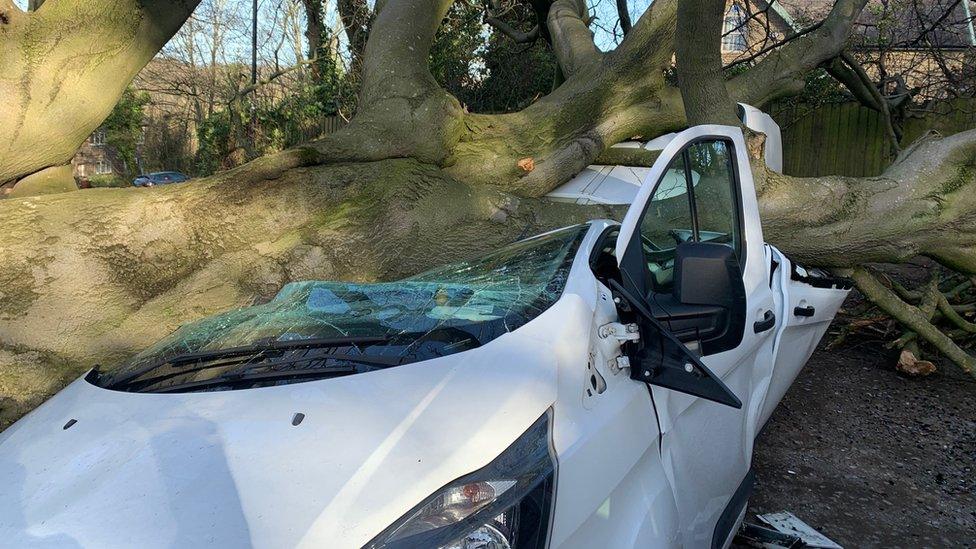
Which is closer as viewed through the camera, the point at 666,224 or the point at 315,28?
the point at 666,224

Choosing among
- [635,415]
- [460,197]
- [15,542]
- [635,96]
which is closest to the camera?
[15,542]

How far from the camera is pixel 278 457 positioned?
61.9 inches

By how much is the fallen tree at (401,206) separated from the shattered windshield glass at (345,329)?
6.01 feet

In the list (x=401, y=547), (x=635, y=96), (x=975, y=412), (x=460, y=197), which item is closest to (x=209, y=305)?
(x=460, y=197)

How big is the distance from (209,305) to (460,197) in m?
1.82

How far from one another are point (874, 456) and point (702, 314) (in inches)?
117

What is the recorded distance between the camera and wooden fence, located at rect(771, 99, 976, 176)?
11.8m

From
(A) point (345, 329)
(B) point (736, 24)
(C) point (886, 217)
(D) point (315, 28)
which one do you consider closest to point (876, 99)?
(B) point (736, 24)

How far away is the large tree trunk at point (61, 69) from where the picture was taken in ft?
14.8

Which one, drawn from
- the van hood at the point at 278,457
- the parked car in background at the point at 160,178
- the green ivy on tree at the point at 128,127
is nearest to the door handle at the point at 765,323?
the van hood at the point at 278,457

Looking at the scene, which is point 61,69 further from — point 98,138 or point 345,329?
point 98,138

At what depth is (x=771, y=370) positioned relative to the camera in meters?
3.22

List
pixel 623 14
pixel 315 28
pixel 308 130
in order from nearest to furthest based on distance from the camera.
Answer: pixel 623 14
pixel 315 28
pixel 308 130

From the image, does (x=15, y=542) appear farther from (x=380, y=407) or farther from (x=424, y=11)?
(x=424, y=11)
